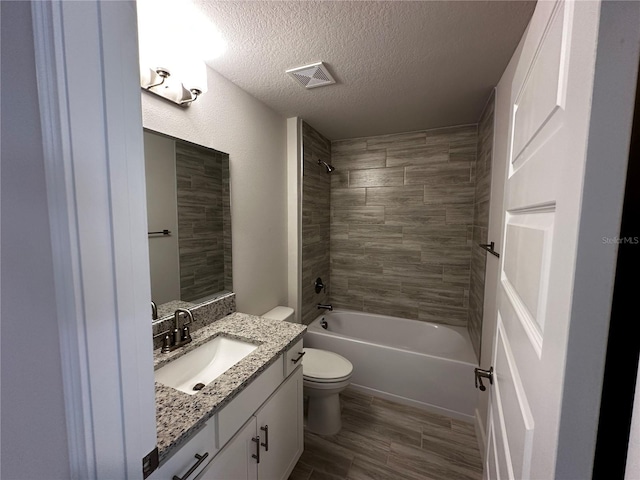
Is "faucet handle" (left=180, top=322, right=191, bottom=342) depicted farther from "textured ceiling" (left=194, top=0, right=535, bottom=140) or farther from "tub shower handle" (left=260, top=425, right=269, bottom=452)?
"textured ceiling" (left=194, top=0, right=535, bottom=140)

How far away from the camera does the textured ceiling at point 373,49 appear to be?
112 cm

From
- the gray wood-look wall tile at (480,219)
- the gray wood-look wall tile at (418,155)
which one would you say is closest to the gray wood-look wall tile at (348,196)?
the gray wood-look wall tile at (418,155)

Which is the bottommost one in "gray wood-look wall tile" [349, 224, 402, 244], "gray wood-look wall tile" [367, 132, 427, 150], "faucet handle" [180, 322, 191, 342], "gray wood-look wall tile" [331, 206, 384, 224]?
"faucet handle" [180, 322, 191, 342]

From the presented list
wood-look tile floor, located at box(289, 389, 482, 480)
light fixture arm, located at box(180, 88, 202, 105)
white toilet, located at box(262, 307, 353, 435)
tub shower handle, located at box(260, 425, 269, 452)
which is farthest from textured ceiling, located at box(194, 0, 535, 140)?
wood-look tile floor, located at box(289, 389, 482, 480)

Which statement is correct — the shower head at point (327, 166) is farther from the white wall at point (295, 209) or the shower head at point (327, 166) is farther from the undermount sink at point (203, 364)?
the undermount sink at point (203, 364)

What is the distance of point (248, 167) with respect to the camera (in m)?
1.92

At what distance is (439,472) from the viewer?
158 cm

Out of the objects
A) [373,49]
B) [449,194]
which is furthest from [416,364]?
[373,49]

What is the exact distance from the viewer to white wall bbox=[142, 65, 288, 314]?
1.45 metres

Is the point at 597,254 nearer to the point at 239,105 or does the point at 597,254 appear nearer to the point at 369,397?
the point at 239,105

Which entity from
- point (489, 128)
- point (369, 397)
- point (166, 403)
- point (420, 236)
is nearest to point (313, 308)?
point (369, 397)

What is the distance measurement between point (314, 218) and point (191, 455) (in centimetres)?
217

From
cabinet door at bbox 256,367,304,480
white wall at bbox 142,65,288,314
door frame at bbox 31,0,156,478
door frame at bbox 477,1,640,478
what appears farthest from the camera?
white wall at bbox 142,65,288,314

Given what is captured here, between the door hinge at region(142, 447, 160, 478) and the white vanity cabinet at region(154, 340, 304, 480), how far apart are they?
0.24 m
